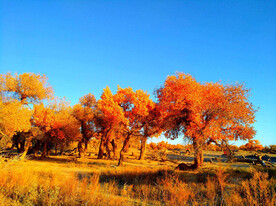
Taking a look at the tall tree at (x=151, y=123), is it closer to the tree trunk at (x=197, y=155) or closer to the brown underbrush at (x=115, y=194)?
the tree trunk at (x=197, y=155)

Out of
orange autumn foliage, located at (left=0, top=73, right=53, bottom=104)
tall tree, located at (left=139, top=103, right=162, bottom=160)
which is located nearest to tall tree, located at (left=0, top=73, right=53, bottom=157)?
orange autumn foliage, located at (left=0, top=73, right=53, bottom=104)

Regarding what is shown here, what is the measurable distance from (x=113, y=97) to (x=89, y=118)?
9.17 meters

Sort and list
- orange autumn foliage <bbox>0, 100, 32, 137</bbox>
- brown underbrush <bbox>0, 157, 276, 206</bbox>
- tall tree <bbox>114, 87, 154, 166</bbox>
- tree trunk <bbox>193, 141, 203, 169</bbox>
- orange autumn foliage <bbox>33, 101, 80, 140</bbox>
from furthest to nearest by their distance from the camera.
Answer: orange autumn foliage <bbox>33, 101, 80, 140</bbox> < tall tree <bbox>114, 87, 154, 166</bbox> < orange autumn foliage <bbox>0, 100, 32, 137</bbox> < tree trunk <bbox>193, 141, 203, 169</bbox> < brown underbrush <bbox>0, 157, 276, 206</bbox>

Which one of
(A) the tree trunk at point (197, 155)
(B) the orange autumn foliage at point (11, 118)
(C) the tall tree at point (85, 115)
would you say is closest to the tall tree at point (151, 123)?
(A) the tree trunk at point (197, 155)

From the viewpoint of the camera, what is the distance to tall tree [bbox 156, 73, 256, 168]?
1828 centimetres

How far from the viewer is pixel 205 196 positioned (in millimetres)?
9875

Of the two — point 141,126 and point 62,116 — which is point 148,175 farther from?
point 62,116

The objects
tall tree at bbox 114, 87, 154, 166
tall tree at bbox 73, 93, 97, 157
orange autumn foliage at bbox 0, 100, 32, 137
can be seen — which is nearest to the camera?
orange autumn foliage at bbox 0, 100, 32, 137

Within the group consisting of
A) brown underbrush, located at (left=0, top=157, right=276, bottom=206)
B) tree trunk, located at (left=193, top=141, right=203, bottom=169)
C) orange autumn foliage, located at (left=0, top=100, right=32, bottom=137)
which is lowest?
brown underbrush, located at (left=0, top=157, right=276, bottom=206)

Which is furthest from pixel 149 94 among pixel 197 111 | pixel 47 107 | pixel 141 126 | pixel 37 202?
pixel 37 202

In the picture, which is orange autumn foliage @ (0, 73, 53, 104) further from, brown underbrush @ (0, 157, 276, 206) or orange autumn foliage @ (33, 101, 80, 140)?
brown underbrush @ (0, 157, 276, 206)

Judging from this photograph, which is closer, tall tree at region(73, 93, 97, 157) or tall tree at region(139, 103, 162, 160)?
tall tree at region(139, 103, 162, 160)

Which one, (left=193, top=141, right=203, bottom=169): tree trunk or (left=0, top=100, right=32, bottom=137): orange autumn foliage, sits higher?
(left=0, top=100, right=32, bottom=137): orange autumn foliage

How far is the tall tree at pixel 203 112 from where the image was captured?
60.0 ft
